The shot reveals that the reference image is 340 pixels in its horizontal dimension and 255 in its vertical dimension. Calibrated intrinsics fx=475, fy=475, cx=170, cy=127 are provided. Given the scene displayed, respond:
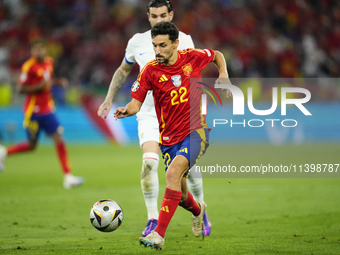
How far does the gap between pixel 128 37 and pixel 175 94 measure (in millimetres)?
15594

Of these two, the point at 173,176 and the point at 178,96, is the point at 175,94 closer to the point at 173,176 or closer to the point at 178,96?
the point at 178,96

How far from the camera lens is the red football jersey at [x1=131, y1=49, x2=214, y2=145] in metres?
4.42

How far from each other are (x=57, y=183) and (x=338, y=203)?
16.9 ft

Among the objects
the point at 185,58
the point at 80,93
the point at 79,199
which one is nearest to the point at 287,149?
the point at 80,93

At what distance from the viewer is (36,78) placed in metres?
9.56

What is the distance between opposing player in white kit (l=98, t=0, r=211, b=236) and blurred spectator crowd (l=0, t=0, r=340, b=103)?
12008 mm

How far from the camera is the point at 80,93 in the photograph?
15.9 meters

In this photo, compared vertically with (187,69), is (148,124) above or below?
below

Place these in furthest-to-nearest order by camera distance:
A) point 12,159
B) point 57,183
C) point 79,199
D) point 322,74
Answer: point 322,74
point 12,159
point 57,183
point 79,199

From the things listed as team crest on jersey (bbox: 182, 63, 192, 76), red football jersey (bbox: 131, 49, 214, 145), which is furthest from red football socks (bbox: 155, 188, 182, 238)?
team crest on jersey (bbox: 182, 63, 192, 76)

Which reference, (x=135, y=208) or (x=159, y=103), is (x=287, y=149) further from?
(x=159, y=103)

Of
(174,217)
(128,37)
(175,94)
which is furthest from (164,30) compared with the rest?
(128,37)

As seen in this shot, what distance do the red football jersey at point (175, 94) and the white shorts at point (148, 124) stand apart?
541 mm

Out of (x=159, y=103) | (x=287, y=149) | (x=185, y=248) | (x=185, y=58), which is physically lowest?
(x=287, y=149)
